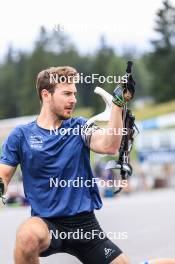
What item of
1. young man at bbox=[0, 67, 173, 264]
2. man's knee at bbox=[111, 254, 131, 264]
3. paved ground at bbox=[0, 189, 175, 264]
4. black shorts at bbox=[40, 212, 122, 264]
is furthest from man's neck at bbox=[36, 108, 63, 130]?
paved ground at bbox=[0, 189, 175, 264]

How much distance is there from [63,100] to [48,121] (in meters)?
0.17

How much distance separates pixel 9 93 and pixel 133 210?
19248 mm

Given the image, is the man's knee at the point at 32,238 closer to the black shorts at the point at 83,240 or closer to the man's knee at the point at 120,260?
the black shorts at the point at 83,240

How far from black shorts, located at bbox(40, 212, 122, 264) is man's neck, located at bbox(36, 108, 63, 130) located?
23.5 inches

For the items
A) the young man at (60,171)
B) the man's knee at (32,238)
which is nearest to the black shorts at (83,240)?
the young man at (60,171)

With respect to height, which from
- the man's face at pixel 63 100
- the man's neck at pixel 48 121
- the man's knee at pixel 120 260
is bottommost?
the man's knee at pixel 120 260

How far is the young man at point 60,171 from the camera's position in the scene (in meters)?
4.75

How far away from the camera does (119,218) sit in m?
11.7

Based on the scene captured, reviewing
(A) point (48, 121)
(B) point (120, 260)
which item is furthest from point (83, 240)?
(A) point (48, 121)

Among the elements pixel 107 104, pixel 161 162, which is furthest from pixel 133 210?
pixel 161 162

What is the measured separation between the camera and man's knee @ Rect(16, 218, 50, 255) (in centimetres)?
445

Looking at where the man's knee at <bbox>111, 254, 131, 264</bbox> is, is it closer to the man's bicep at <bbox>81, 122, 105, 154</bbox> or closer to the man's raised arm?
the man's bicep at <bbox>81, 122, 105, 154</bbox>

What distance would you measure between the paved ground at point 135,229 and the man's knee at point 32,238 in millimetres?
3365

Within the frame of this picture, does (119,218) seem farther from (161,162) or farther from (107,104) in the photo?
(161,162)
